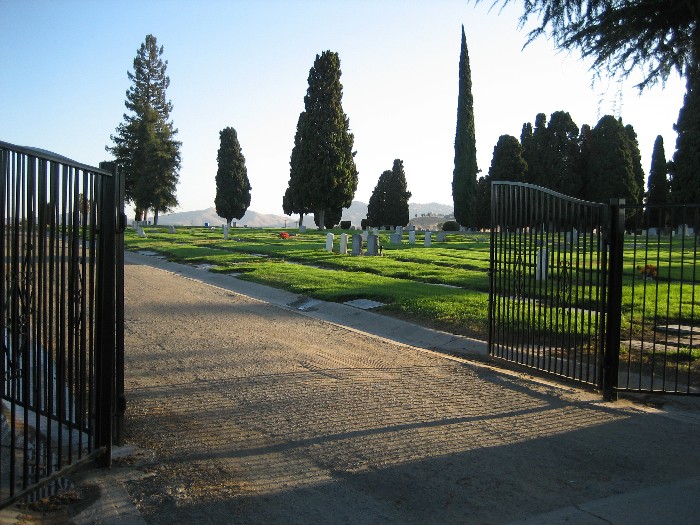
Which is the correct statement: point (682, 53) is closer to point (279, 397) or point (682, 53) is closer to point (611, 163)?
point (279, 397)

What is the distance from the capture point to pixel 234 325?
1125 cm

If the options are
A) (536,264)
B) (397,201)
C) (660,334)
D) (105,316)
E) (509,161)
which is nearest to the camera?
(105,316)

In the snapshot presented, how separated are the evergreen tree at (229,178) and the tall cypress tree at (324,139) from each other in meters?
16.5

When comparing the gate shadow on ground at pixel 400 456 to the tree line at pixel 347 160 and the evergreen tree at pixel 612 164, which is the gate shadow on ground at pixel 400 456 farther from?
the evergreen tree at pixel 612 164

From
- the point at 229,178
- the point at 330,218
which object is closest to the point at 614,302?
the point at 330,218

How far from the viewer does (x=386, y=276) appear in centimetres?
1864

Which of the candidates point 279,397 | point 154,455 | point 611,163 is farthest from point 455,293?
point 611,163

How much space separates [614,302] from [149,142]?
63406mm

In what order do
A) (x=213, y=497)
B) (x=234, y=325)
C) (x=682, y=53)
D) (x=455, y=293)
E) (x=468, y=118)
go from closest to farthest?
1. (x=213, y=497)
2. (x=682, y=53)
3. (x=234, y=325)
4. (x=455, y=293)
5. (x=468, y=118)

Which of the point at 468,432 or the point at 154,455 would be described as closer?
the point at 154,455

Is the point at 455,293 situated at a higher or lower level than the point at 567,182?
lower

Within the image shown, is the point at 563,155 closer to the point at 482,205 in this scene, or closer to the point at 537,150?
the point at 537,150

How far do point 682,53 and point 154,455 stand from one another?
8.05 m

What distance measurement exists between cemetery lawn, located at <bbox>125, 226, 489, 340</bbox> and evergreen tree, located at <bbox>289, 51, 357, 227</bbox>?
2156cm
